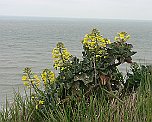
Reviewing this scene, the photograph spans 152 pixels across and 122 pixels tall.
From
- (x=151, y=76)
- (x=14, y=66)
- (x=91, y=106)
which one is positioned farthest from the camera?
(x=14, y=66)

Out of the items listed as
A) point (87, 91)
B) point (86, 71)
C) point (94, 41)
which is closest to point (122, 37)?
point (94, 41)

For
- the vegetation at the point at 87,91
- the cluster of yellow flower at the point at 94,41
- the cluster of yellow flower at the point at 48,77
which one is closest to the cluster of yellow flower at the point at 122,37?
the vegetation at the point at 87,91

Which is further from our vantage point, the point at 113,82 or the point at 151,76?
the point at 151,76

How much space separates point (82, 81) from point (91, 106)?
12.7 inches

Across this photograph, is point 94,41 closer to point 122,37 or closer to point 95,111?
point 122,37

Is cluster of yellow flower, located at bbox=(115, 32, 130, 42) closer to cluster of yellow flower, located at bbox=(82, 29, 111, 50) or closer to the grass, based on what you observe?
cluster of yellow flower, located at bbox=(82, 29, 111, 50)

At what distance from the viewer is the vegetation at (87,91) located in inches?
147

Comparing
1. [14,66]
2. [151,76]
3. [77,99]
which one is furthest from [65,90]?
[14,66]

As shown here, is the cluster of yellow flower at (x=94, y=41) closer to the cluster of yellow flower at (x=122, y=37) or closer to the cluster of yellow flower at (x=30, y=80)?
the cluster of yellow flower at (x=122, y=37)

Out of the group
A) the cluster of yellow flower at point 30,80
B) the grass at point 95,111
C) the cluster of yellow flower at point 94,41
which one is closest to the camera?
the grass at point 95,111

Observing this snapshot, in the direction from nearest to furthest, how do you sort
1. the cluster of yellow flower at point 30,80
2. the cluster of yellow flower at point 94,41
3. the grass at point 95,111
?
the grass at point 95,111, the cluster of yellow flower at point 94,41, the cluster of yellow flower at point 30,80

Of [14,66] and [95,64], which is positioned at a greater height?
[95,64]

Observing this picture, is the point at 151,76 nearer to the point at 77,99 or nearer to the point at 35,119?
the point at 77,99

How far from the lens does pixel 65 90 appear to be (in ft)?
12.9
